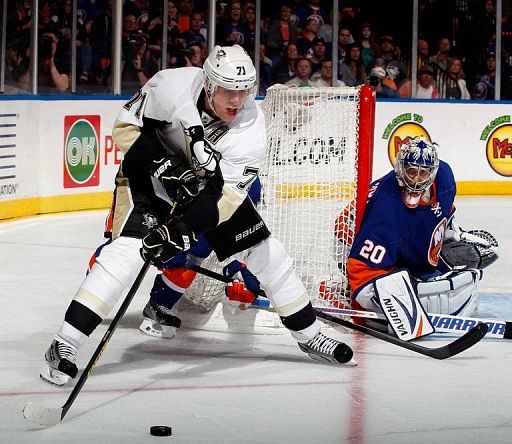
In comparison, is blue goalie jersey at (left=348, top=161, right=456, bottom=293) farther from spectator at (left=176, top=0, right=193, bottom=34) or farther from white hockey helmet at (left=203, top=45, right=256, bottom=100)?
spectator at (left=176, top=0, right=193, bottom=34)

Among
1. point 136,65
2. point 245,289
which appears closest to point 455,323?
point 245,289

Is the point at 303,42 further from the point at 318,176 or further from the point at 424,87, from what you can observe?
the point at 318,176

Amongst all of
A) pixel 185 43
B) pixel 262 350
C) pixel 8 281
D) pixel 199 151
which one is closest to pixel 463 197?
pixel 185 43

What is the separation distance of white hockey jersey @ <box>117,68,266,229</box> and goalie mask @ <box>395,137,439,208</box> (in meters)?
0.89

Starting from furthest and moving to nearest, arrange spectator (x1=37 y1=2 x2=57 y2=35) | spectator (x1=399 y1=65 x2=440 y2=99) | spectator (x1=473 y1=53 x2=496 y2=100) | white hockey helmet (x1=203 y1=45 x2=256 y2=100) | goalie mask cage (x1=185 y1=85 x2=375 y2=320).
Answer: spectator (x1=473 y1=53 x2=496 y2=100), spectator (x1=399 y1=65 x2=440 y2=99), spectator (x1=37 y1=2 x2=57 y2=35), goalie mask cage (x1=185 y1=85 x2=375 y2=320), white hockey helmet (x1=203 y1=45 x2=256 y2=100)

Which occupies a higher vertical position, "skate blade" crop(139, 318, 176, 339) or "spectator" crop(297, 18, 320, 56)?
"spectator" crop(297, 18, 320, 56)

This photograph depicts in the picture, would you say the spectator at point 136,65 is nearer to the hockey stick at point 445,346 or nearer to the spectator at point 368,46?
the spectator at point 368,46

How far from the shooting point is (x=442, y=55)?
10.5m

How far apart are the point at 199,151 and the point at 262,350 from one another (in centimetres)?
90

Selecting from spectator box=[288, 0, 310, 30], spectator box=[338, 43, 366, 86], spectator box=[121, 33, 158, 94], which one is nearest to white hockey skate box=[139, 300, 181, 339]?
spectator box=[121, 33, 158, 94]

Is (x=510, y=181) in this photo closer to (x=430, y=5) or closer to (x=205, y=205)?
(x=430, y=5)

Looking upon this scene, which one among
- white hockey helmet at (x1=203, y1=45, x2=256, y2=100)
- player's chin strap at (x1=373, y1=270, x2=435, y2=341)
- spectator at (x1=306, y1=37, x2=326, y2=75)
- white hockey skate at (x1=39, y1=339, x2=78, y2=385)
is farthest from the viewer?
spectator at (x1=306, y1=37, x2=326, y2=75)

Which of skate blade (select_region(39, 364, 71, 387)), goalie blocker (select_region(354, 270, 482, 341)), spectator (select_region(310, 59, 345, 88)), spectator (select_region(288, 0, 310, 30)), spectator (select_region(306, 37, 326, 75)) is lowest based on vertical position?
skate blade (select_region(39, 364, 71, 387))

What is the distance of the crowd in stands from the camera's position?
8.70 m
